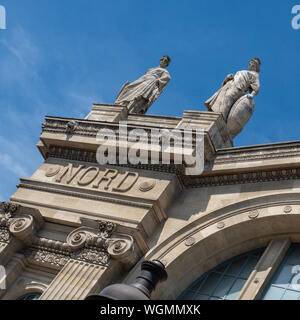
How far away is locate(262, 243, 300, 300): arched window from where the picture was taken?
492 inches

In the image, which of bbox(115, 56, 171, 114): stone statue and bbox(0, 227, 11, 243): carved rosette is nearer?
bbox(0, 227, 11, 243): carved rosette

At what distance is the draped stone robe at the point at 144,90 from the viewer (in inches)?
756

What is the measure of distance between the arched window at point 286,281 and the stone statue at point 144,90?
7905 millimetres

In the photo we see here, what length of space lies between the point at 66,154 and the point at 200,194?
451 centimetres

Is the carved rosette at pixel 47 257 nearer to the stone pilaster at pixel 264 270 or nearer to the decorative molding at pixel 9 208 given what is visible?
the decorative molding at pixel 9 208

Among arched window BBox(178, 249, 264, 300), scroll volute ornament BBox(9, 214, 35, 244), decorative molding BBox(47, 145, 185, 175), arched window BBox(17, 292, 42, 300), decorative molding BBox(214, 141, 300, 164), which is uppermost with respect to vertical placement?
decorative molding BBox(214, 141, 300, 164)

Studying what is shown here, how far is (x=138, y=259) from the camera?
1365 centimetres

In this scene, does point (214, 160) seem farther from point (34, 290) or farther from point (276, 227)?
point (34, 290)

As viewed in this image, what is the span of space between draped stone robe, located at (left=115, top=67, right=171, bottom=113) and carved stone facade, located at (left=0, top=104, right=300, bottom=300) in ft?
11.6

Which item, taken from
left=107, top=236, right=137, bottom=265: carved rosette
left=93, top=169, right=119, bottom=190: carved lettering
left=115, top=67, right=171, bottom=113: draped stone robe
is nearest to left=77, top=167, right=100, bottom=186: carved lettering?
left=93, top=169, right=119, bottom=190: carved lettering

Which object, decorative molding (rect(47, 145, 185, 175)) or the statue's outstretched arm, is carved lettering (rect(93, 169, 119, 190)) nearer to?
decorative molding (rect(47, 145, 185, 175))

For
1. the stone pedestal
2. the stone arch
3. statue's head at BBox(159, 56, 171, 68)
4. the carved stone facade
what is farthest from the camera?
statue's head at BBox(159, 56, 171, 68)

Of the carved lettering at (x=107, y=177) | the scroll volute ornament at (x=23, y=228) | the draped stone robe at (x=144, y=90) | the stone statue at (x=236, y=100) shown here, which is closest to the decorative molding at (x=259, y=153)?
the stone statue at (x=236, y=100)

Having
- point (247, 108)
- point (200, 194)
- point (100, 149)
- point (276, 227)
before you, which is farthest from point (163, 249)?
point (247, 108)
